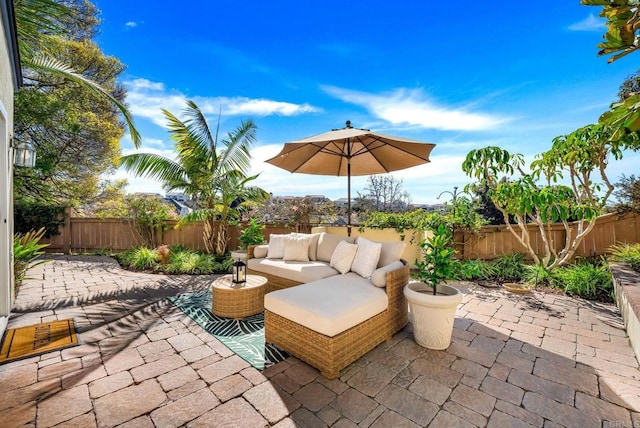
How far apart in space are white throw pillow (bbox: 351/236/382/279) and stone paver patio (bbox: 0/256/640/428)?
0.87 m

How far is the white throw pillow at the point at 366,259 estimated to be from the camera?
3.57 meters

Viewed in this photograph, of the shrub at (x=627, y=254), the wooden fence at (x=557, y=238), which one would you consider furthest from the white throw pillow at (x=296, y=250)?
the shrub at (x=627, y=254)

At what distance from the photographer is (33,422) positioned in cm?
183

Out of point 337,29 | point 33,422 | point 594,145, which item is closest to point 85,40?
point 337,29

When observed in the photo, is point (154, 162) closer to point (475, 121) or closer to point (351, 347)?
point (351, 347)

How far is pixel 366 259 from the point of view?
363 cm

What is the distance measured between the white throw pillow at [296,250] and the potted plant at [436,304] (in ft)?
6.69

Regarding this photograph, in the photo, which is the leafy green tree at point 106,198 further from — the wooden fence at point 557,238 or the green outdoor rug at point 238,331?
the wooden fence at point 557,238

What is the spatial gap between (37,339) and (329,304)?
10.7 feet

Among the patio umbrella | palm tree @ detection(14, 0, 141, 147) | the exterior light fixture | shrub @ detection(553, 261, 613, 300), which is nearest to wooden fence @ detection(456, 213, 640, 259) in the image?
shrub @ detection(553, 261, 613, 300)

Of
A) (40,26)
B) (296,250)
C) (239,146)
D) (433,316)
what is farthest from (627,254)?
(40,26)

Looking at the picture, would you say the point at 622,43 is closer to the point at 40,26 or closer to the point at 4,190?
the point at 4,190

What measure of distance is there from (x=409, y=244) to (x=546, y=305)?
2.71 metres

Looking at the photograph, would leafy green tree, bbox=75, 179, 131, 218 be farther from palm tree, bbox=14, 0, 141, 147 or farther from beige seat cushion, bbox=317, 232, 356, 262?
beige seat cushion, bbox=317, 232, 356, 262
